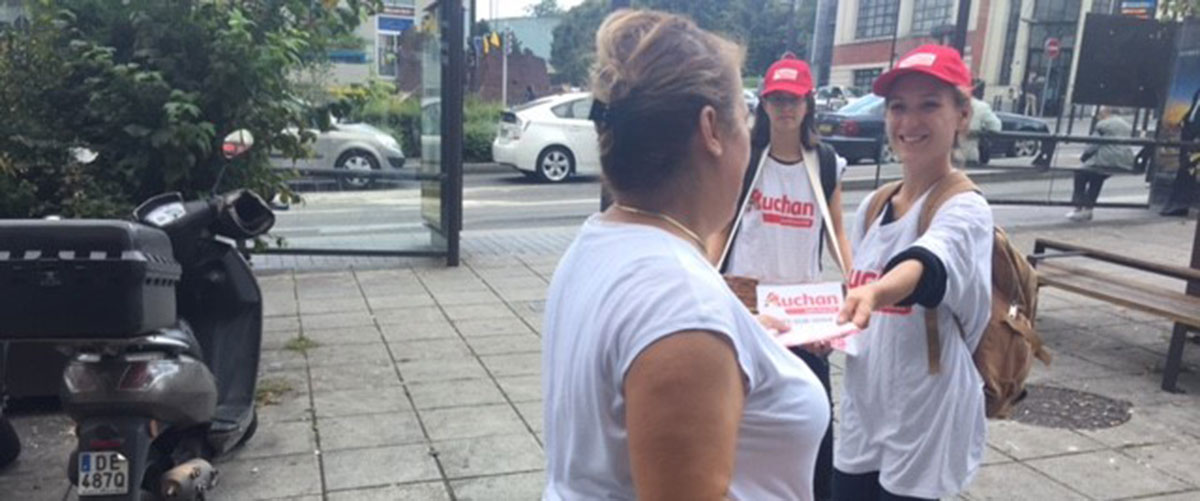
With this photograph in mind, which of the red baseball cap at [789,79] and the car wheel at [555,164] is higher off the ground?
the red baseball cap at [789,79]

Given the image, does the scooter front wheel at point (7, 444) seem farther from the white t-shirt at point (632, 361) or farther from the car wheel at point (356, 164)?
the car wheel at point (356, 164)

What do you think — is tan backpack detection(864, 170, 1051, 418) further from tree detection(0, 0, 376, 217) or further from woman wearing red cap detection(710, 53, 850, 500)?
tree detection(0, 0, 376, 217)

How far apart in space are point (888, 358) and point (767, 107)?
49.7 inches

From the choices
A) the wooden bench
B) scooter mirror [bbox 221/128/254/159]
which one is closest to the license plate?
scooter mirror [bbox 221/128/254/159]

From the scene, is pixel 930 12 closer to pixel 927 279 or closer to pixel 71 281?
pixel 927 279

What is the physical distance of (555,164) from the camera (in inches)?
614

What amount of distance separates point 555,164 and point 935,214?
13.5 metres

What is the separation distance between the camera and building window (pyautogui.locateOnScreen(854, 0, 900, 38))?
4428cm

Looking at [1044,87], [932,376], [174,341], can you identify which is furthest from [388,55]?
[1044,87]

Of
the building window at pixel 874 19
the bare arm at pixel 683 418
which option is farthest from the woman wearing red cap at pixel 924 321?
the building window at pixel 874 19

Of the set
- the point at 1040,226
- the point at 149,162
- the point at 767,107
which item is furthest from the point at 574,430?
the point at 1040,226

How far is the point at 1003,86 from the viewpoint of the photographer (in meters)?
43.8

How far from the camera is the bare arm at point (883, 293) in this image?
6.43ft

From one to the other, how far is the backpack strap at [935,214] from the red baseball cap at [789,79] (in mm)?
986
